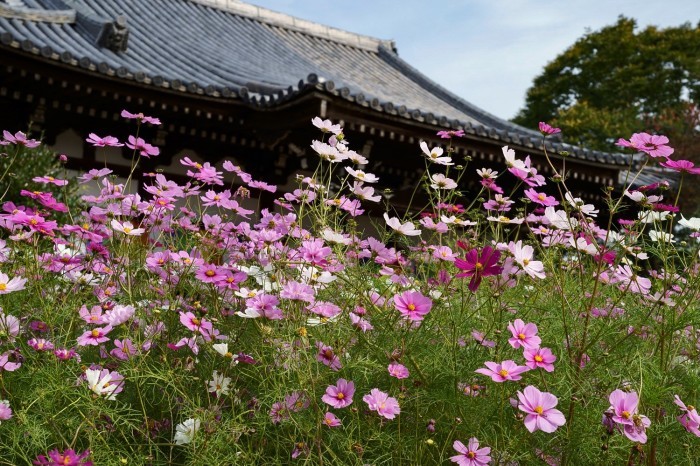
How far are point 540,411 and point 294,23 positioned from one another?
11911 millimetres

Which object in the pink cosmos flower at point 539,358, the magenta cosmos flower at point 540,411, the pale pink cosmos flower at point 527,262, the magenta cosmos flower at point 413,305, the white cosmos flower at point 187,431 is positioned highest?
the pale pink cosmos flower at point 527,262

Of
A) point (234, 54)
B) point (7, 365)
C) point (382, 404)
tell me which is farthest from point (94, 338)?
point (234, 54)

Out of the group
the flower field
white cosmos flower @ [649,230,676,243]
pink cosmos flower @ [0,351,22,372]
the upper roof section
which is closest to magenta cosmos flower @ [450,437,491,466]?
the flower field

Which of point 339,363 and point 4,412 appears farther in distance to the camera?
point 339,363

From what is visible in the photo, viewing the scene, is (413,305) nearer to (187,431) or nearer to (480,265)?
(480,265)

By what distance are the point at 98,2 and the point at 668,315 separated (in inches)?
400

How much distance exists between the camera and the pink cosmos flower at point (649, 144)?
54.5 inches

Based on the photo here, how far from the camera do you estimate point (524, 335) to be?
4.07 ft

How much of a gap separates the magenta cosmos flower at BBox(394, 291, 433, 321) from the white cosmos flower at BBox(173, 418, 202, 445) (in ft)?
1.40

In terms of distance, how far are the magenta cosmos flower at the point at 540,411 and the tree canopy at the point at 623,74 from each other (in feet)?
57.0

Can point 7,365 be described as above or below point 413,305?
below

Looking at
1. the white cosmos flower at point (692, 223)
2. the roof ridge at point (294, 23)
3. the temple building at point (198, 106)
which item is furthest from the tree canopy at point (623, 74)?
the white cosmos flower at point (692, 223)

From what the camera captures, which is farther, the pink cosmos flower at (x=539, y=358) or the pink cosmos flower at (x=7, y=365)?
the pink cosmos flower at (x=7, y=365)

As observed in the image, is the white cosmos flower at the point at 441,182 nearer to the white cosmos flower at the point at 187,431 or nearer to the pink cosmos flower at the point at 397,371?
the pink cosmos flower at the point at 397,371
